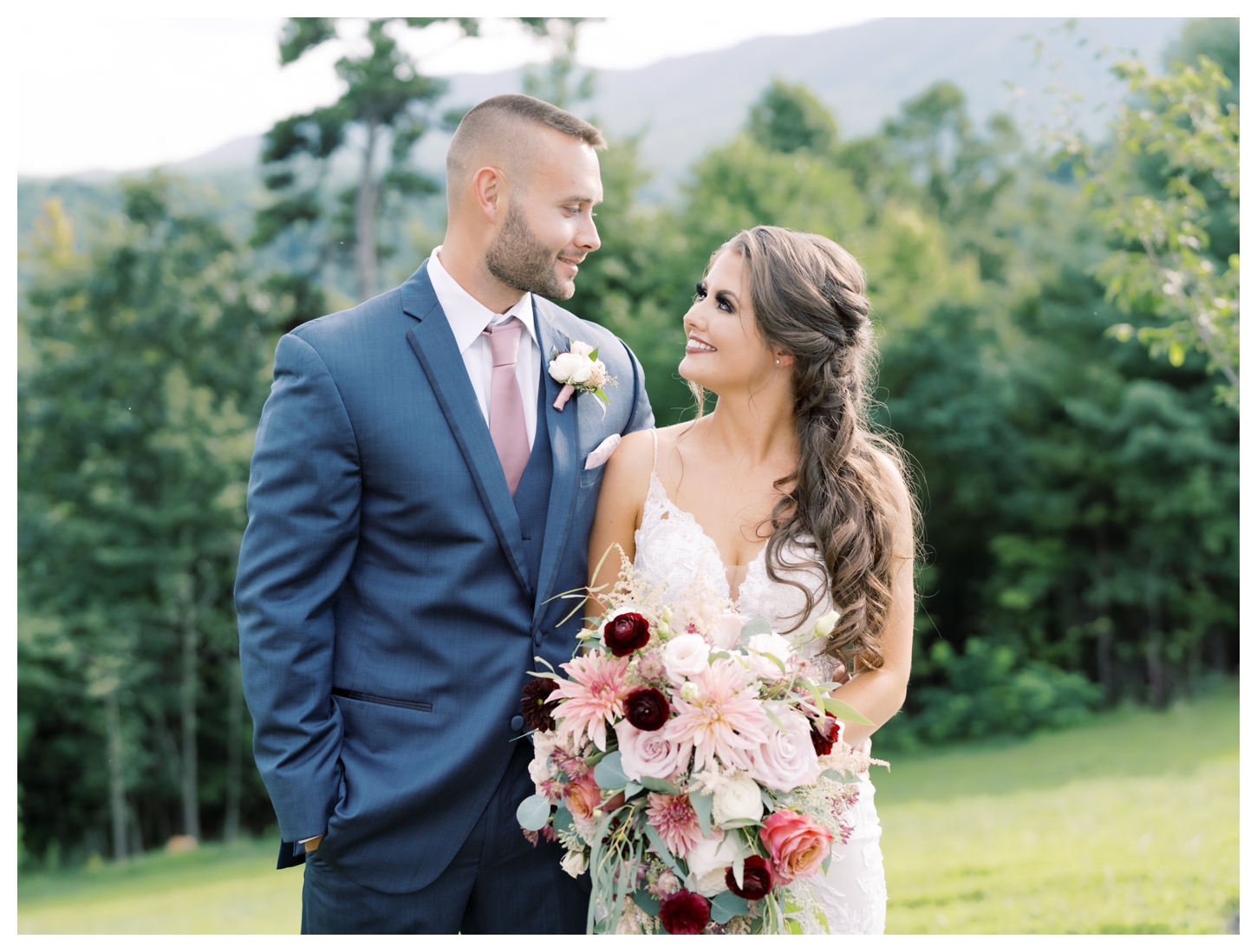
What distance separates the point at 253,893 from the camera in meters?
10.6

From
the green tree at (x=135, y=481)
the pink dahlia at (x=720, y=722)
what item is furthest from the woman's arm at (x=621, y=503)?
the green tree at (x=135, y=481)

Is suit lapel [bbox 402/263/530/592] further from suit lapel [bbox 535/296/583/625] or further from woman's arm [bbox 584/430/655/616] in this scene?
woman's arm [bbox 584/430/655/616]

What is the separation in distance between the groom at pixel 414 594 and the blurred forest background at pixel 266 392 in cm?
1256

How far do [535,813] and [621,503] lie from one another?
0.94m

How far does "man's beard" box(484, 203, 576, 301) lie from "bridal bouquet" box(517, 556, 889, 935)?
0.93 metres

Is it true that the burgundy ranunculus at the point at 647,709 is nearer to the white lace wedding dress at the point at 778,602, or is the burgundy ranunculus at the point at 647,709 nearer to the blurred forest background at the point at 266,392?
the white lace wedding dress at the point at 778,602

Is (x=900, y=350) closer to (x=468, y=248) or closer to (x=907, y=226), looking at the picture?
(x=907, y=226)

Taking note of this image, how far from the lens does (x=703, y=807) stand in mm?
2219

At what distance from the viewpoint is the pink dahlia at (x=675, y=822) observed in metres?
2.26

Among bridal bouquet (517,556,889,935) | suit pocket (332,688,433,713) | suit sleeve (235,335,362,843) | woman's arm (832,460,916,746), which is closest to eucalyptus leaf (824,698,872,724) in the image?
bridal bouquet (517,556,889,935)

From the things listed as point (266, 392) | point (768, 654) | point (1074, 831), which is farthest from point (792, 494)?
point (266, 392)
